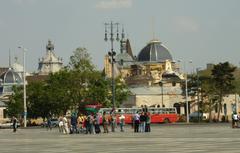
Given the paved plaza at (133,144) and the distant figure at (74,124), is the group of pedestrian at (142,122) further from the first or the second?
the paved plaza at (133,144)

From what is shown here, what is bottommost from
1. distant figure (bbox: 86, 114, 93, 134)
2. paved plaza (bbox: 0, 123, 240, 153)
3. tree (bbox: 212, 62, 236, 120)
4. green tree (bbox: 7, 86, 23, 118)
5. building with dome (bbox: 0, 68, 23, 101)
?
paved plaza (bbox: 0, 123, 240, 153)

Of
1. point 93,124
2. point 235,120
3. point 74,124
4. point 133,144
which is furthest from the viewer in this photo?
point 235,120

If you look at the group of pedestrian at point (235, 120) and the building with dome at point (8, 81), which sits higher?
the building with dome at point (8, 81)

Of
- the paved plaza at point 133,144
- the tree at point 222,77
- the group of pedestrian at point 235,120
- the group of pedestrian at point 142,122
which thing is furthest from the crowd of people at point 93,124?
the tree at point 222,77

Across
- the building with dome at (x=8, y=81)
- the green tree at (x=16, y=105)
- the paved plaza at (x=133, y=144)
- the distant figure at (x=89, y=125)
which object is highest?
the building with dome at (x=8, y=81)

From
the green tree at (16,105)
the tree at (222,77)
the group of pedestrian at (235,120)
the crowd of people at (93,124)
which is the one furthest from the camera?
the green tree at (16,105)

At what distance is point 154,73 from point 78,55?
9879cm

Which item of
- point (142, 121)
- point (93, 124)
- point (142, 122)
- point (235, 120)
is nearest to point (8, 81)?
point (235, 120)

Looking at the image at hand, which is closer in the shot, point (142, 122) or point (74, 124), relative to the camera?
point (142, 122)

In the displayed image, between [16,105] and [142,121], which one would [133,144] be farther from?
[16,105]

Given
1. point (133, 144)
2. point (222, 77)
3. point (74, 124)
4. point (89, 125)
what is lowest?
point (133, 144)

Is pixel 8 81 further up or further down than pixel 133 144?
further up

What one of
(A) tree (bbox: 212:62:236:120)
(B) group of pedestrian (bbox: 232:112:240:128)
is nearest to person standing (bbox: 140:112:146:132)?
(B) group of pedestrian (bbox: 232:112:240:128)

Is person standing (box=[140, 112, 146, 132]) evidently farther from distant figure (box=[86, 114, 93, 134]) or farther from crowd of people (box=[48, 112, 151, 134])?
distant figure (box=[86, 114, 93, 134])
